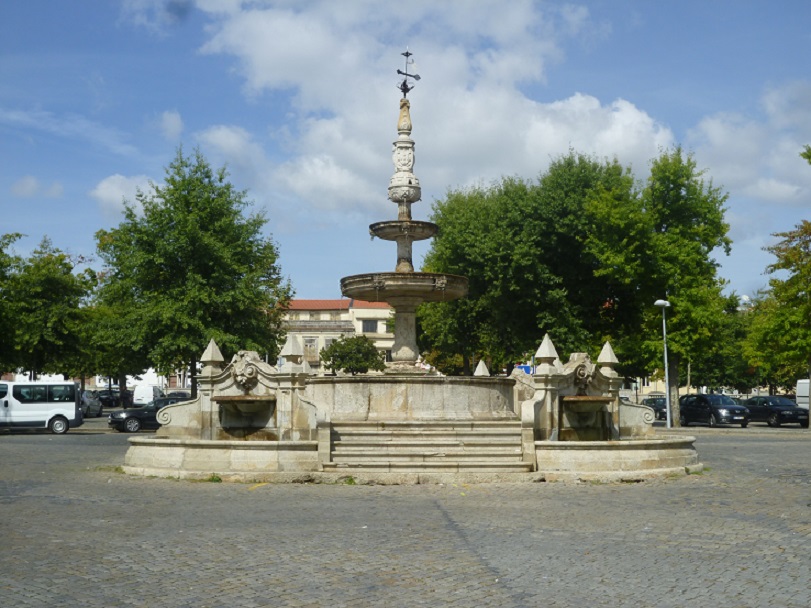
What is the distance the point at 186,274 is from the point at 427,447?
20.5 meters

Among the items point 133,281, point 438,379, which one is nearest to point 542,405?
point 438,379

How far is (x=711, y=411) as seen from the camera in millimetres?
43969

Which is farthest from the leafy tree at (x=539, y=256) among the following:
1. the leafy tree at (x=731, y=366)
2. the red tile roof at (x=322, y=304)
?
the red tile roof at (x=322, y=304)

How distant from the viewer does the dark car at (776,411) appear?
4538cm

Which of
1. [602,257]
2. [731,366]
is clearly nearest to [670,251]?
[602,257]

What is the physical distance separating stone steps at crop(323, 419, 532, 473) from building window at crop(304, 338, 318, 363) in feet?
303

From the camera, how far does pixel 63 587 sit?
Answer: 7676mm

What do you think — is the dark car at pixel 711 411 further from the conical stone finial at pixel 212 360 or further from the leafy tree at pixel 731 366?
the conical stone finial at pixel 212 360

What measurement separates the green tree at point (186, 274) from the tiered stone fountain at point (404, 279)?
43.0 ft

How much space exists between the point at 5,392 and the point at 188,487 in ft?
79.5

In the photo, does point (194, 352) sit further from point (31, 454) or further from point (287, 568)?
point (287, 568)

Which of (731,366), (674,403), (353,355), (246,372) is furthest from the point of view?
(353,355)

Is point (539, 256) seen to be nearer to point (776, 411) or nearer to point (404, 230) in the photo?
point (776, 411)

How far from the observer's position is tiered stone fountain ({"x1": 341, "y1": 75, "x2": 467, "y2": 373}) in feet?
69.4
